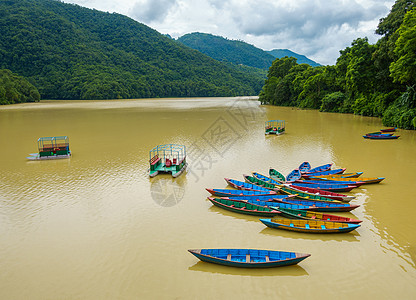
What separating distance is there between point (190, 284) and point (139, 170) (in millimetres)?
13618

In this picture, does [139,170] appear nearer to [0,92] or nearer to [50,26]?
[0,92]

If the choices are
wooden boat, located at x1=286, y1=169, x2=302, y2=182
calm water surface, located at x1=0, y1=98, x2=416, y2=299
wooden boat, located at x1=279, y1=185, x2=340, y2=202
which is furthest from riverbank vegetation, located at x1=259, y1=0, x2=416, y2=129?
wooden boat, located at x1=279, y1=185, x2=340, y2=202

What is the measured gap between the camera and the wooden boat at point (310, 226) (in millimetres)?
12055

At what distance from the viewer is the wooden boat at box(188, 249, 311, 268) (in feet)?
32.3

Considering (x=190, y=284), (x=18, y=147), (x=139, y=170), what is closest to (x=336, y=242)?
(x=190, y=284)

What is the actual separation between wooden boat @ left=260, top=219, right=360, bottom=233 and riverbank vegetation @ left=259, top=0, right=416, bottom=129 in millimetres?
28071

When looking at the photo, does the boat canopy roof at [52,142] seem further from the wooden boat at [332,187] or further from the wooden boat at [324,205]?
the wooden boat at [332,187]

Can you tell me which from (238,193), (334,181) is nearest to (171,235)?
(238,193)

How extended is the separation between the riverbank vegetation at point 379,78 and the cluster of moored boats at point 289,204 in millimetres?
22485

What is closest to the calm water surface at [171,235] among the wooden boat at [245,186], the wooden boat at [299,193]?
the wooden boat at [245,186]

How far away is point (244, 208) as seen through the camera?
47.3 ft

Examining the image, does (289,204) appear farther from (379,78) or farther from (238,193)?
(379,78)

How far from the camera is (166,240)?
1232 centimetres

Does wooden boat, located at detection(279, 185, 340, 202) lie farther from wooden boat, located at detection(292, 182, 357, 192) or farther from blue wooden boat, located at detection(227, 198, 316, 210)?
wooden boat, located at detection(292, 182, 357, 192)
